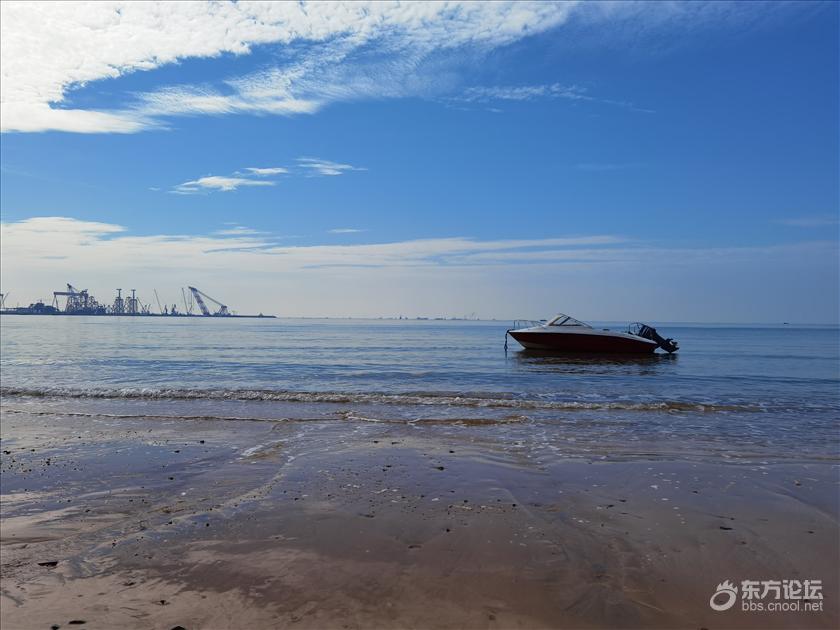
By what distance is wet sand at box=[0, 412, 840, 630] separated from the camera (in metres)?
4.02

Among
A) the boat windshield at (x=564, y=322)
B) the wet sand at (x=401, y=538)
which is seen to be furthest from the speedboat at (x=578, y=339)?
the wet sand at (x=401, y=538)

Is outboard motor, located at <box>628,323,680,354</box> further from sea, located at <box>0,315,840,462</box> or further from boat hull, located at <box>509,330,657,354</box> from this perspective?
sea, located at <box>0,315,840,462</box>

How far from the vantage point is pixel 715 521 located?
6.00 m

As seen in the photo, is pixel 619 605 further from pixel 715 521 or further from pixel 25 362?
pixel 25 362

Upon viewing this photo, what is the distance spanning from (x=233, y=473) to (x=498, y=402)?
1002 centimetres

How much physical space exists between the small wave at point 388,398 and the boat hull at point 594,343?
18631mm

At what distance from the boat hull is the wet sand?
27.1 metres

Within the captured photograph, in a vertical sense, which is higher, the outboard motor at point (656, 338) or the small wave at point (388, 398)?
the outboard motor at point (656, 338)

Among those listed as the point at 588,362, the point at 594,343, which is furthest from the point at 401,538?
the point at 594,343

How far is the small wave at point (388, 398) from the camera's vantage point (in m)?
16.0

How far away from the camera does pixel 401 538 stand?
5434mm

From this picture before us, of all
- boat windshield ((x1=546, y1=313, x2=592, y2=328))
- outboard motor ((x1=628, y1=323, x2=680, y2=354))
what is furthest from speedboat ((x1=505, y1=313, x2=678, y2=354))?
outboard motor ((x1=628, y1=323, x2=680, y2=354))

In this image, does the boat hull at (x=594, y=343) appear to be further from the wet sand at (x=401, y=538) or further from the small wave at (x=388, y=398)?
the wet sand at (x=401, y=538)

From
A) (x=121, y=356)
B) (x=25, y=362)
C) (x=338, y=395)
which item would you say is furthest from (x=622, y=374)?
(x=25, y=362)
